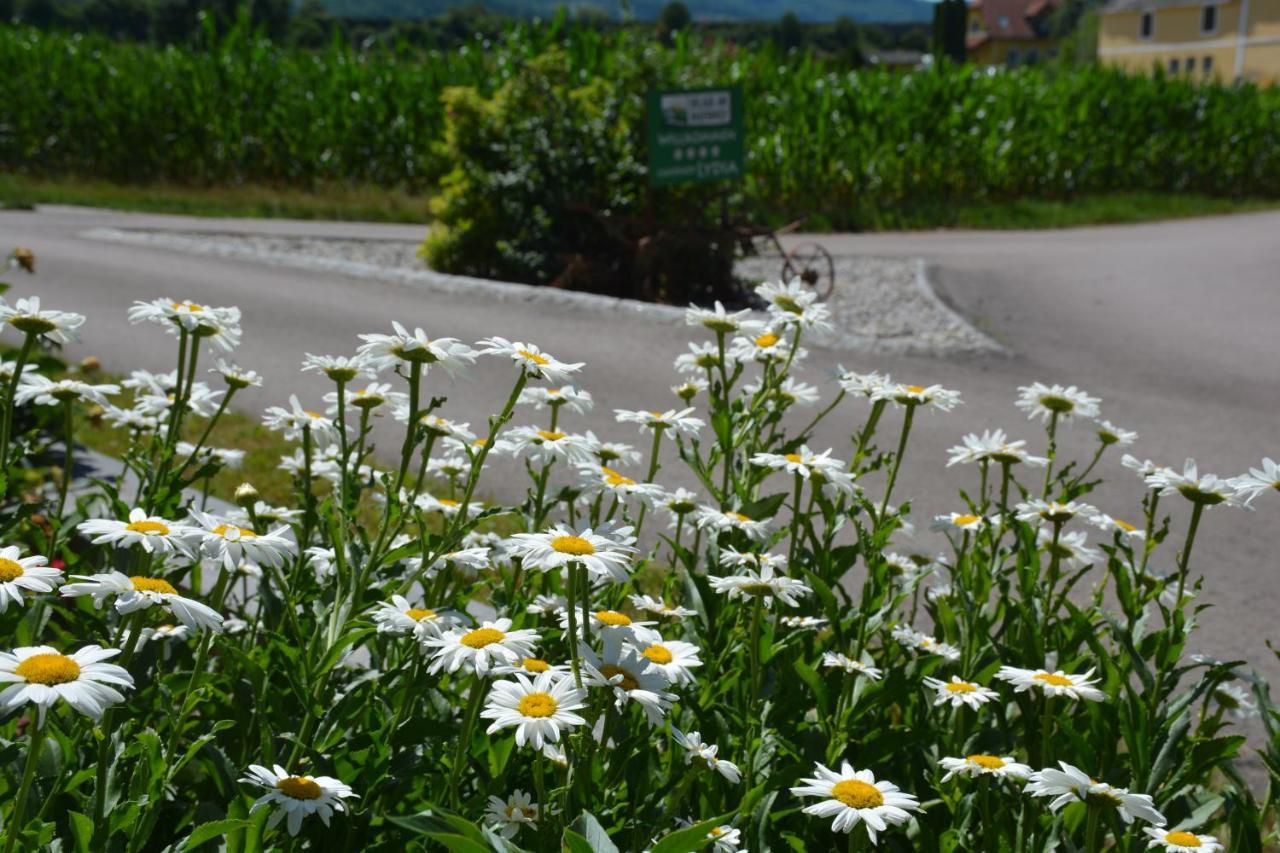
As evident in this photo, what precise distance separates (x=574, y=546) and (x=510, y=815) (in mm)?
448

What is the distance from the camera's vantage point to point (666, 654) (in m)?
2.01

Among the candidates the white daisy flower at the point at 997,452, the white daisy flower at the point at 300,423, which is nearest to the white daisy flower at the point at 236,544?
the white daisy flower at the point at 300,423

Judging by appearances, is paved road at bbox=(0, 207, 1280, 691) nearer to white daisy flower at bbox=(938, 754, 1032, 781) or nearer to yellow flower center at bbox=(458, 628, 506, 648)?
white daisy flower at bbox=(938, 754, 1032, 781)

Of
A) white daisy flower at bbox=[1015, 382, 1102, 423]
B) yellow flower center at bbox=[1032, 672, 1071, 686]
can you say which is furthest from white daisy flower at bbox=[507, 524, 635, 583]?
white daisy flower at bbox=[1015, 382, 1102, 423]

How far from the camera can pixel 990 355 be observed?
954 centimetres

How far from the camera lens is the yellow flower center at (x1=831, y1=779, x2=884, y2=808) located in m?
1.84

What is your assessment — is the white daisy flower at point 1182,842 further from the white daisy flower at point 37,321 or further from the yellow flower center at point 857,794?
the white daisy flower at point 37,321

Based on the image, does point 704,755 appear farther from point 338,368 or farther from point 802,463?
point 338,368

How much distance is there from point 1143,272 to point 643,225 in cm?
621

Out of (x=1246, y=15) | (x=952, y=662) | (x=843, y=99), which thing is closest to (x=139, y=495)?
(x=952, y=662)

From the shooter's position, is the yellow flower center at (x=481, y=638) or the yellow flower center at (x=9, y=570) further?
the yellow flower center at (x=481, y=638)

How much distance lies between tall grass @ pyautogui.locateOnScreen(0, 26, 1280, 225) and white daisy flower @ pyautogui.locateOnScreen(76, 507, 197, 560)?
16.6 m

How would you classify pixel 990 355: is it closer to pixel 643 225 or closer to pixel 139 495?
pixel 643 225

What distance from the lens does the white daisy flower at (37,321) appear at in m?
2.22
